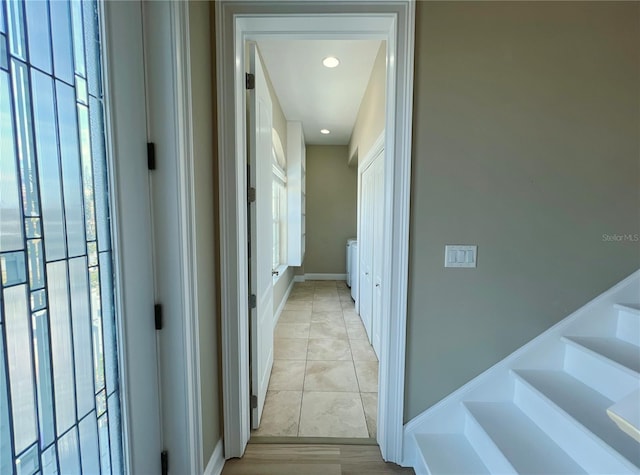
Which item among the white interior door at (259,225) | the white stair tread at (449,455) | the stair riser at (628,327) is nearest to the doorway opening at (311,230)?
the white interior door at (259,225)

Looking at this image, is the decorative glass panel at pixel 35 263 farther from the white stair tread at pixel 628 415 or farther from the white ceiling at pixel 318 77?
the white ceiling at pixel 318 77

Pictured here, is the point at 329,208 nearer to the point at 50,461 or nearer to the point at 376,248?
the point at 376,248

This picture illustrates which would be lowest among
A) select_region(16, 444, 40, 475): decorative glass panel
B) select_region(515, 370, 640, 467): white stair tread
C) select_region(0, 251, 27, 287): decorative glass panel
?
select_region(515, 370, 640, 467): white stair tread

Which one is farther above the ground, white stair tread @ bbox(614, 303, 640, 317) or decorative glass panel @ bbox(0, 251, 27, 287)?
decorative glass panel @ bbox(0, 251, 27, 287)

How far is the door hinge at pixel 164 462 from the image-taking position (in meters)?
1.22

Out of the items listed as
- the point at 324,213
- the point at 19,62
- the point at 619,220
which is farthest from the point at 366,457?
the point at 324,213

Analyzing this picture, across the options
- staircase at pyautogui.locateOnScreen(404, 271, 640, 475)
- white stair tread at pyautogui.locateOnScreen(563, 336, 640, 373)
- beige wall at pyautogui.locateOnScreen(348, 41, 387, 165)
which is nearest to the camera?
staircase at pyautogui.locateOnScreen(404, 271, 640, 475)

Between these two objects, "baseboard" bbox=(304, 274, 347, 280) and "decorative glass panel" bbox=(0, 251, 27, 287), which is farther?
"baseboard" bbox=(304, 274, 347, 280)

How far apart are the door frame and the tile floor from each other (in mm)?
347

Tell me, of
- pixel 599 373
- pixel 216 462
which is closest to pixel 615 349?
pixel 599 373

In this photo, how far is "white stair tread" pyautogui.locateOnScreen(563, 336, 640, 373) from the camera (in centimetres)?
129

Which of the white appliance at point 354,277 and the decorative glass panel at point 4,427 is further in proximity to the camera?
the white appliance at point 354,277

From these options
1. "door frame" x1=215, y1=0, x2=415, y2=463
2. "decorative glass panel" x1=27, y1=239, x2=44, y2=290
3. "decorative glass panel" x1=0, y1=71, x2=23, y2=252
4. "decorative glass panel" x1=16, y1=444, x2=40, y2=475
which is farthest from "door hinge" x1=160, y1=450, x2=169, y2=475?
"decorative glass panel" x1=0, y1=71, x2=23, y2=252

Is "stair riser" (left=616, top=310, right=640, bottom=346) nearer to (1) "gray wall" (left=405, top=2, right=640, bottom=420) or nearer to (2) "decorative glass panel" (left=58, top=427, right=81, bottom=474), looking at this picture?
(1) "gray wall" (left=405, top=2, right=640, bottom=420)
